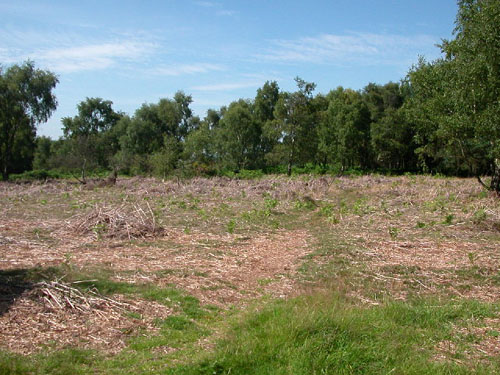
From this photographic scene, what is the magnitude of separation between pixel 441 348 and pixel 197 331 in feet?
9.32

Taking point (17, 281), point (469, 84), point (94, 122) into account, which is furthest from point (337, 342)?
point (94, 122)

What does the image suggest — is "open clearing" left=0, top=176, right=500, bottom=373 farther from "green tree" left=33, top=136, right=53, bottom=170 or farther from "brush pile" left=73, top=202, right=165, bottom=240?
"green tree" left=33, top=136, right=53, bottom=170

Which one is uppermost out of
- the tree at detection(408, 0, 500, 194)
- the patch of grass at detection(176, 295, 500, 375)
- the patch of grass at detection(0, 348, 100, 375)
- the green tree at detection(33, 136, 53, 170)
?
the tree at detection(408, 0, 500, 194)

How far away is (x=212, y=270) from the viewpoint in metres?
8.43

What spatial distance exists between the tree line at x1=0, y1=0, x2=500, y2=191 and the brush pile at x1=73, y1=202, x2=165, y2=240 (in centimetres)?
1076

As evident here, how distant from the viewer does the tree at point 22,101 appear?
34531 millimetres

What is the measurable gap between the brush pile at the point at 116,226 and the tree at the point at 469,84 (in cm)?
1037

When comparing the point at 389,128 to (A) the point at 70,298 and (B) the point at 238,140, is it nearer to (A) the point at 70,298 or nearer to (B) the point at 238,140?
(B) the point at 238,140

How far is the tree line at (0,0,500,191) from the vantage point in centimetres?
1912

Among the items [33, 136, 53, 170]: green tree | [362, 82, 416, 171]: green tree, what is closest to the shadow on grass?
[362, 82, 416, 171]: green tree

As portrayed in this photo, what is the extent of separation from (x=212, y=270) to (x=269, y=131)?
31155mm

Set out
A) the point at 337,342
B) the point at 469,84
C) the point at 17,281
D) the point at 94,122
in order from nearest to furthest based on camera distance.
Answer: the point at 337,342 → the point at 17,281 → the point at 469,84 → the point at 94,122

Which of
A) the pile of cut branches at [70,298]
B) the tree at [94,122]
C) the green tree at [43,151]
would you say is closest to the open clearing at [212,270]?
the pile of cut branches at [70,298]

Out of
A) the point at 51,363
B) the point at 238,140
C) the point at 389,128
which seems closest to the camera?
the point at 51,363
